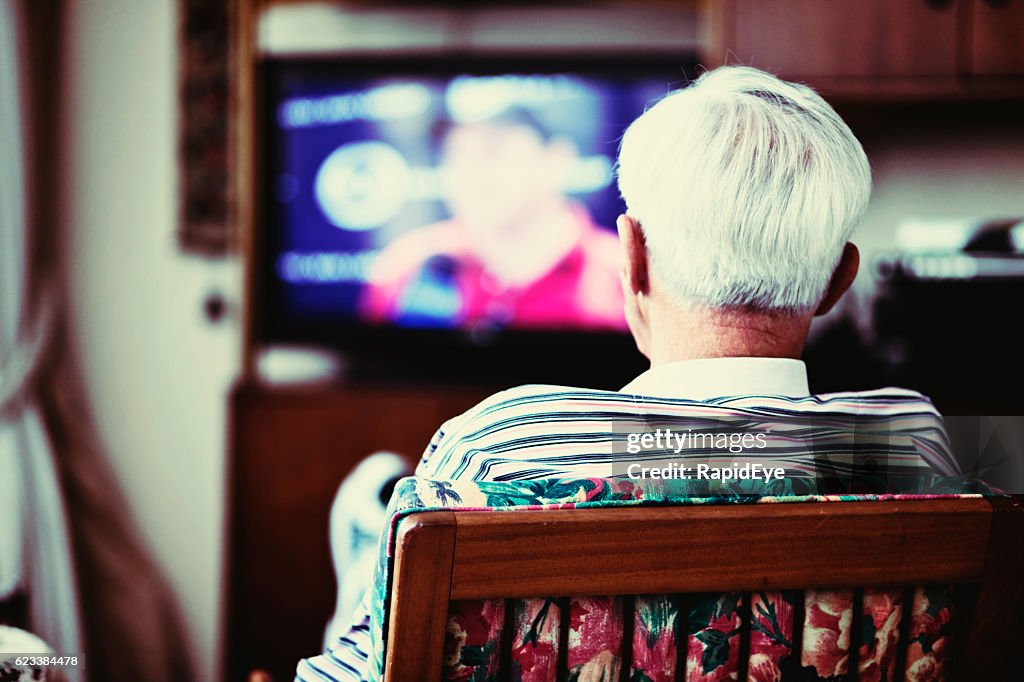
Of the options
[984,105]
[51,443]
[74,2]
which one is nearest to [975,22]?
[984,105]

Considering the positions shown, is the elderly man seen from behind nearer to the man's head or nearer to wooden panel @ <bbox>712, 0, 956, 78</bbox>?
the man's head

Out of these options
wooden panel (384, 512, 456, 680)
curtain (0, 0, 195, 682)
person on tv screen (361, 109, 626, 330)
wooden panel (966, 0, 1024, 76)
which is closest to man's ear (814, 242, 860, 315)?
wooden panel (384, 512, 456, 680)

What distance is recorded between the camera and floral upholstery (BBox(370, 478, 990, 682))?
686mm

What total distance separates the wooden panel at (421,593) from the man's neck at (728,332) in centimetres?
35

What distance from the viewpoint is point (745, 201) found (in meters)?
0.80

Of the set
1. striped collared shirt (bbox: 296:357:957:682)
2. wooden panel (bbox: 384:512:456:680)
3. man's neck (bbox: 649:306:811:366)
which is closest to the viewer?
wooden panel (bbox: 384:512:456:680)

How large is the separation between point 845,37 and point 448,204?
1.10 meters

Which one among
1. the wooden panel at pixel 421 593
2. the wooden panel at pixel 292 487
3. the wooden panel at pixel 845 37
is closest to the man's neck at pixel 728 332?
the wooden panel at pixel 421 593

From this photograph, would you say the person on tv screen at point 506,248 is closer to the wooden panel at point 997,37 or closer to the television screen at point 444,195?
the television screen at point 444,195

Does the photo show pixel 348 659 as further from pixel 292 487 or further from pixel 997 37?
pixel 997 37

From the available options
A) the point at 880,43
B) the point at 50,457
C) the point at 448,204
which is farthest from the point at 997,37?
the point at 50,457

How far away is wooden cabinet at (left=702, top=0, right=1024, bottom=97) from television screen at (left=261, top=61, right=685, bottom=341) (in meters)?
0.21

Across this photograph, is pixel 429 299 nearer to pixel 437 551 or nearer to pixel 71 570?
pixel 71 570

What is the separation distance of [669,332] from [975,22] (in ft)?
5.80
